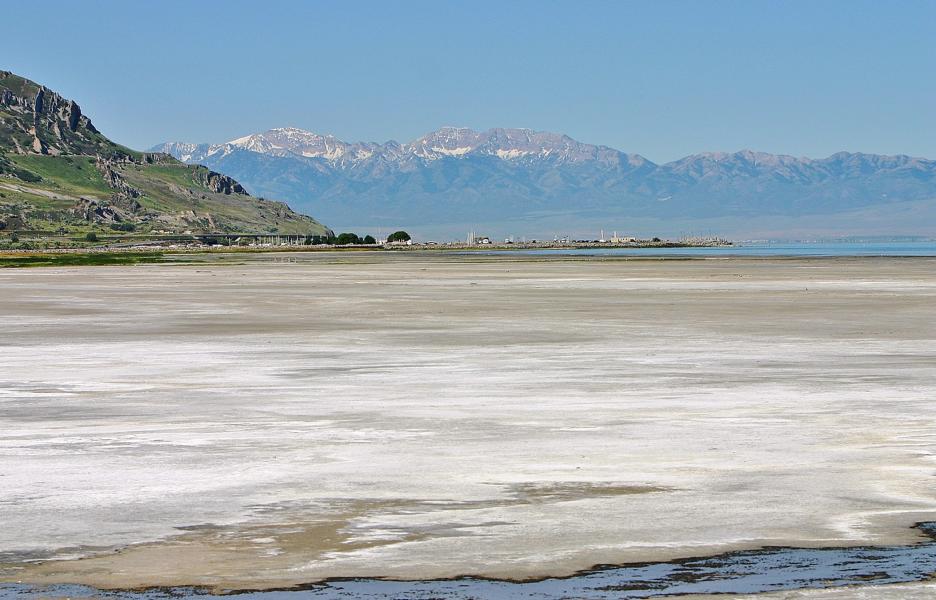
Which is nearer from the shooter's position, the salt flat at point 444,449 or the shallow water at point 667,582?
the shallow water at point 667,582

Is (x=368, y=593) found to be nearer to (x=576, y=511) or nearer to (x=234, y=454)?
(x=576, y=511)

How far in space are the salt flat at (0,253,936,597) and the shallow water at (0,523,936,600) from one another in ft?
1.01

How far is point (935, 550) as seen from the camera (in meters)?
11.7

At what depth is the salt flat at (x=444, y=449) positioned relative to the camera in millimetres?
11953

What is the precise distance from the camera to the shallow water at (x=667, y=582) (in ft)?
34.5

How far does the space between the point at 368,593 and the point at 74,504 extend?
14.4 feet

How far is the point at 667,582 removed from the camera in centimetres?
1081

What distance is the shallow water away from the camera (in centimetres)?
1051

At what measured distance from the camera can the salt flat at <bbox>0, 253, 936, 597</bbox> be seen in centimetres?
1195

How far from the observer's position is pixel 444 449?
16891 mm

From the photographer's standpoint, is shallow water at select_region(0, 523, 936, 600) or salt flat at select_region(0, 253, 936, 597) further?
salt flat at select_region(0, 253, 936, 597)

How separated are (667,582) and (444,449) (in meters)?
6.37

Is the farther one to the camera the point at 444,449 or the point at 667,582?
the point at 444,449

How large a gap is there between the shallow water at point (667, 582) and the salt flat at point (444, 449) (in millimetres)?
309
